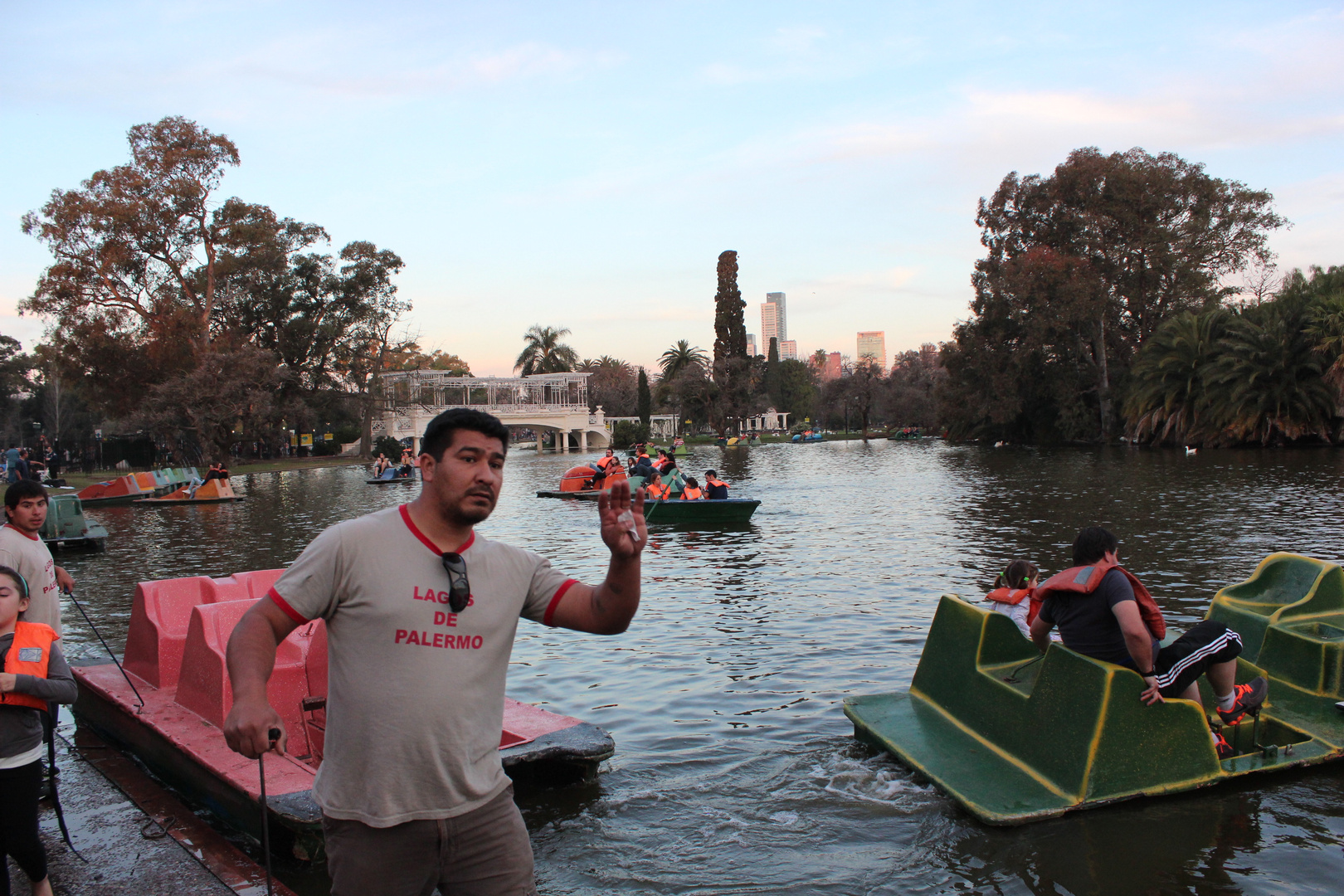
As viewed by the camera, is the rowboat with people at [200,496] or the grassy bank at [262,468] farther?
the grassy bank at [262,468]

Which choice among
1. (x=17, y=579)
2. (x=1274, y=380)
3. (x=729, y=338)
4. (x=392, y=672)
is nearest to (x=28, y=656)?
(x=17, y=579)

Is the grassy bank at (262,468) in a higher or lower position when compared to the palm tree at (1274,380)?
lower

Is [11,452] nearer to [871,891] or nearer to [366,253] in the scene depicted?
[871,891]

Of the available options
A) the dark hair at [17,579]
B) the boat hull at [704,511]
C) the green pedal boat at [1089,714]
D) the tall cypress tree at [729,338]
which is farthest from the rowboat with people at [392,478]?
the tall cypress tree at [729,338]

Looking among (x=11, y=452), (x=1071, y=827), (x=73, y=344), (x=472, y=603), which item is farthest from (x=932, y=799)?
(x=73, y=344)

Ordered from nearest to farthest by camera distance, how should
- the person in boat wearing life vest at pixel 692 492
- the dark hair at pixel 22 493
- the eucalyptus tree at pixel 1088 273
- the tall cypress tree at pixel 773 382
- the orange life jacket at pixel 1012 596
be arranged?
the dark hair at pixel 22 493 < the orange life jacket at pixel 1012 596 < the person in boat wearing life vest at pixel 692 492 < the eucalyptus tree at pixel 1088 273 < the tall cypress tree at pixel 773 382

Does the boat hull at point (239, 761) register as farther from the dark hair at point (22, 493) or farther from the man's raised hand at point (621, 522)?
the man's raised hand at point (621, 522)

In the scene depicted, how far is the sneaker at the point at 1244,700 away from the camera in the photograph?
19.3 feet

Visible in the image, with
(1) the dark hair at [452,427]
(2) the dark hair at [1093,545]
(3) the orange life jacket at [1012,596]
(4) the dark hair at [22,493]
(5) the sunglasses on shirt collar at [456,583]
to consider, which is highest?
(1) the dark hair at [452,427]

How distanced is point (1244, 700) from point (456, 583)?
5.30 m

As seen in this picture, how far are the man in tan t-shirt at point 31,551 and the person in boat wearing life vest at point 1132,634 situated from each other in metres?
5.59

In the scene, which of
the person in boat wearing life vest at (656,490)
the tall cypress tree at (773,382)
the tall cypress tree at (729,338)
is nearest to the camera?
the person in boat wearing life vest at (656,490)

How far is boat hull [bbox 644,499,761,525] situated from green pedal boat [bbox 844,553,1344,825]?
14.0 meters

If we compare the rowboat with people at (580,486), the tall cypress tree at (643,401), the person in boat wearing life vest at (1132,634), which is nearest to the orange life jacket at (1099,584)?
the person in boat wearing life vest at (1132,634)
